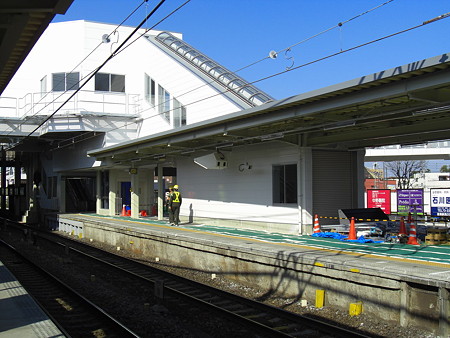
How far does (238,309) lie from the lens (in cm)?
985

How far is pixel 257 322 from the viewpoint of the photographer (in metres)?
8.41

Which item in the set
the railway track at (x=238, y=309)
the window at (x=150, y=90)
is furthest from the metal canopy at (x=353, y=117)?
the window at (x=150, y=90)

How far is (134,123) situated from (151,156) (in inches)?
264

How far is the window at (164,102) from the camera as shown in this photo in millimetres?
25984

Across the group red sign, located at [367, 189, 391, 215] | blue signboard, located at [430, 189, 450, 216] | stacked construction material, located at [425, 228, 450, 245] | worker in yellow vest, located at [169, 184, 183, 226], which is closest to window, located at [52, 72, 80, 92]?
worker in yellow vest, located at [169, 184, 183, 226]

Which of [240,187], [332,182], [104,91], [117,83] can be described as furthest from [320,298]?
[117,83]

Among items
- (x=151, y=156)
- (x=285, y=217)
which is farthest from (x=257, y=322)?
(x=151, y=156)

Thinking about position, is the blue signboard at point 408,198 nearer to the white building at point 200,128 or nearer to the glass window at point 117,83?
the white building at point 200,128

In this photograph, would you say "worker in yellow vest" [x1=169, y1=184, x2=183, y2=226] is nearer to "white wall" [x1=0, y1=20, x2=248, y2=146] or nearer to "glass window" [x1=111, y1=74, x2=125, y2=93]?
"white wall" [x1=0, y1=20, x2=248, y2=146]

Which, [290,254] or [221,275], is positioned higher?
[290,254]

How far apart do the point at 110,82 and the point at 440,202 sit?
22.0 m

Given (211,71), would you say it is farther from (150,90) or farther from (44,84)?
(44,84)

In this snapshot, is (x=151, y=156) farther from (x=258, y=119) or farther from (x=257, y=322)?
(x=257, y=322)

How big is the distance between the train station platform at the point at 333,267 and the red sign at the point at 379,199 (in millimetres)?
8334
